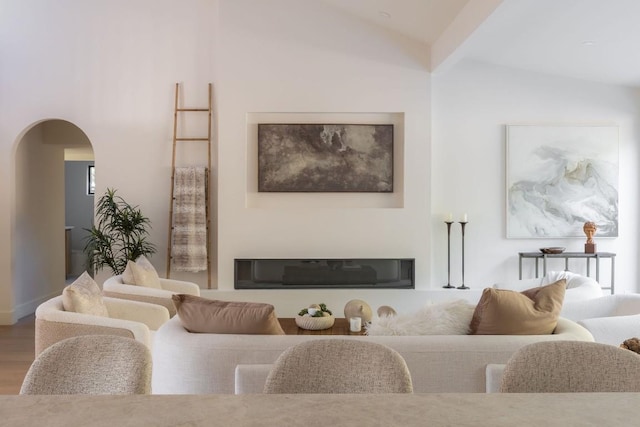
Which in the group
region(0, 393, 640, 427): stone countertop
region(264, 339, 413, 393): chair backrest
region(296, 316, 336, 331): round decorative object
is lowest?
region(296, 316, 336, 331): round decorative object

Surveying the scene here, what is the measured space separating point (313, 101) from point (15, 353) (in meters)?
3.89

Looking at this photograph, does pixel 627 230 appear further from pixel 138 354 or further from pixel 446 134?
pixel 138 354

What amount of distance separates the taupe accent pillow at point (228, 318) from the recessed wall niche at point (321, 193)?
3.49 m

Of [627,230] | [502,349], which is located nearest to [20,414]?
[502,349]

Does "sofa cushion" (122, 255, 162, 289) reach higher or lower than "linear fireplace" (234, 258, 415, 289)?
higher

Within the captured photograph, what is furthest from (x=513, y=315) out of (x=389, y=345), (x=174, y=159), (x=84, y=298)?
(x=174, y=159)

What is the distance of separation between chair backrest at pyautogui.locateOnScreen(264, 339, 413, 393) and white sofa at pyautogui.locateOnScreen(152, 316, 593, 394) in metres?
1.09

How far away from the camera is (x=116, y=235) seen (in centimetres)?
631

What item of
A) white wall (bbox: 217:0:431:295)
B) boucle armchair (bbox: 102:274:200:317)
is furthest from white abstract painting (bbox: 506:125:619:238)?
boucle armchair (bbox: 102:274:200:317)

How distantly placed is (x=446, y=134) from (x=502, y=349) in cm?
408

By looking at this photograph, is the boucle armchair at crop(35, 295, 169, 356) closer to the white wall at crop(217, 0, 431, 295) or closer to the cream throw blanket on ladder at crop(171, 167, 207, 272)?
the cream throw blanket on ladder at crop(171, 167, 207, 272)

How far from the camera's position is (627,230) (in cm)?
642

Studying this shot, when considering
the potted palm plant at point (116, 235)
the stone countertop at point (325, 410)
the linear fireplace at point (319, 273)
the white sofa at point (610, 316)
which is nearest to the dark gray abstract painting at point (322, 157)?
the linear fireplace at point (319, 273)

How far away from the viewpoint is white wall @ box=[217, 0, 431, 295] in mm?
6160
